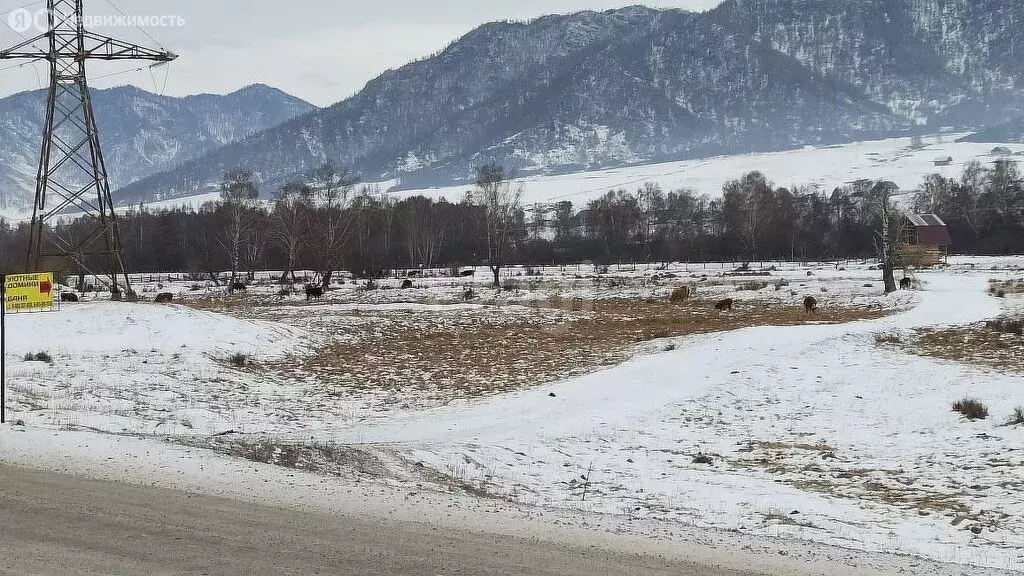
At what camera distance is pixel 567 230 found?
130 metres

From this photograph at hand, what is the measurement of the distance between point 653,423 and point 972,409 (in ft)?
18.2

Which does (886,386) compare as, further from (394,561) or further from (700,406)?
(394,561)

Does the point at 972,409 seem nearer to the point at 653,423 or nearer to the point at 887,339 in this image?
the point at 653,423

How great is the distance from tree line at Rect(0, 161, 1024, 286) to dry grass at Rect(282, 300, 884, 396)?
4750 centimetres

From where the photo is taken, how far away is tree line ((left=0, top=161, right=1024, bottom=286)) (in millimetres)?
93500

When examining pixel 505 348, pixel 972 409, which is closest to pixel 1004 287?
pixel 505 348

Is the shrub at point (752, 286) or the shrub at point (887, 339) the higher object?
the shrub at point (752, 286)

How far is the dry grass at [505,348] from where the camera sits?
63.9 ft

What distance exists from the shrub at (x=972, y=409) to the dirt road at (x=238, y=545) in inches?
379

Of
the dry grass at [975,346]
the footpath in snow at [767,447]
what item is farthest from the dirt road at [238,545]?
the dry grass at [975,346]

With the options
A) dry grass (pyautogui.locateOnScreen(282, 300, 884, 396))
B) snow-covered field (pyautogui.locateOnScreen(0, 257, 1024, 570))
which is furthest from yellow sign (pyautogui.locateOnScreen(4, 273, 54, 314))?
dry grass (pyautogui.locateOnScreen(282, 300, 884, 396))

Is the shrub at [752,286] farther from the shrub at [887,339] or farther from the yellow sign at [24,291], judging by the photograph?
the yellow sign at [24,291]

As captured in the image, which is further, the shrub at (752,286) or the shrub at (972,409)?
the shrub at (752,286)

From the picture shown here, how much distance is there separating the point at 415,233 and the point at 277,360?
8267 centimetres
